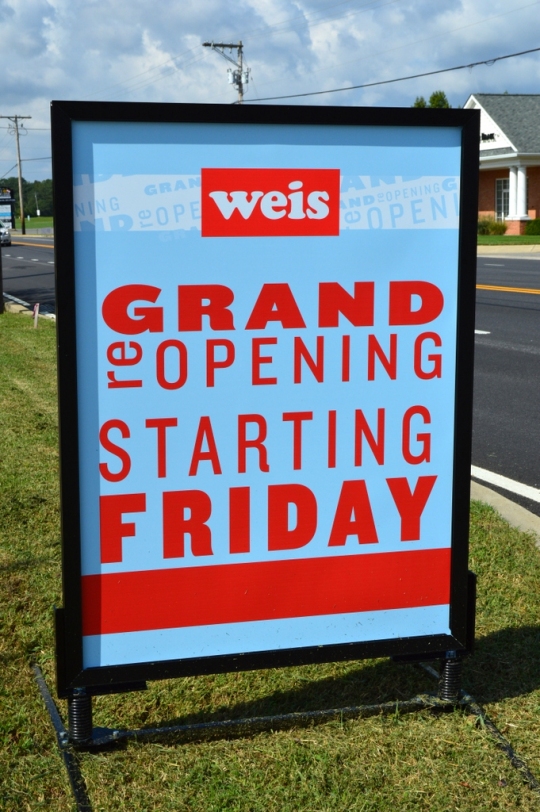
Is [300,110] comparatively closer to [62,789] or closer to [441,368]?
[441,368]

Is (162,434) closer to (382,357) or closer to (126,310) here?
(126,310)

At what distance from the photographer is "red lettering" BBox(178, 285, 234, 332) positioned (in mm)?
2795

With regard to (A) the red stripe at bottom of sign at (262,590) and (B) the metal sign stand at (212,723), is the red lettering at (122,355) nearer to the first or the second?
(A) the red stripe at bottom of sign at (262,590)

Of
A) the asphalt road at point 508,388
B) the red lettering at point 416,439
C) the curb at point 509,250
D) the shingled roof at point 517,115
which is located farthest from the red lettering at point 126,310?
the shingled roof at point 517,115

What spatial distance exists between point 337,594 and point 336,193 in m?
1.26

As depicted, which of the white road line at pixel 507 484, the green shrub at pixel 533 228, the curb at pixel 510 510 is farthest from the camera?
the green shrub at pixel 533 228

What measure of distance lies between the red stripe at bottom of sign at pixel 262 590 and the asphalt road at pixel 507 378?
2757 millimetres

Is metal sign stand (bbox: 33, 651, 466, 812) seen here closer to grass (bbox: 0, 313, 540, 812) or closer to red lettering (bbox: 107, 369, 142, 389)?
grass (bbox: 0, 313, 540, 812)

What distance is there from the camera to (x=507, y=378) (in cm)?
1011

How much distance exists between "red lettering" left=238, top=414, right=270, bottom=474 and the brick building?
4484cm

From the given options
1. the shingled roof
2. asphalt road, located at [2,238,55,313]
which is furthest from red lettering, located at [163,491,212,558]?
the shingled roof

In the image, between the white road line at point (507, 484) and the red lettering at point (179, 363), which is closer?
the red lettering at point (179, 363)

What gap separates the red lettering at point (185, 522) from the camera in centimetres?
286

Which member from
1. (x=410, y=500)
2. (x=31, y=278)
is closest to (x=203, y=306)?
(x=410, y=500)
